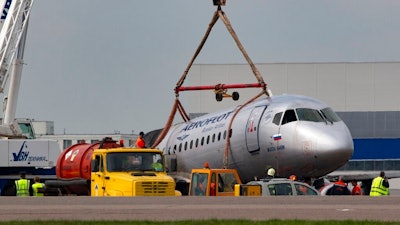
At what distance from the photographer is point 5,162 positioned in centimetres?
4956

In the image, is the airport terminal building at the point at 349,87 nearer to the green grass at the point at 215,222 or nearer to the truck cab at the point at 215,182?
the truck cab at the point at 215,182

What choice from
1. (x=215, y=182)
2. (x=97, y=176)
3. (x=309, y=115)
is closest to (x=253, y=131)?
(x=309, y=115)

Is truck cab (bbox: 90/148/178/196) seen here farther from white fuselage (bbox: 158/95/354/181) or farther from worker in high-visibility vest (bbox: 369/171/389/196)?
worker in high-visibility vest (bbox: 369/171/389/196)

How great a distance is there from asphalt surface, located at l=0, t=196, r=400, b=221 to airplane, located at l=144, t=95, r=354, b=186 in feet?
25.3

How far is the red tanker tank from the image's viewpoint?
39219mm

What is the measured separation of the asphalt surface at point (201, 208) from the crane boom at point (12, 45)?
33.2 m

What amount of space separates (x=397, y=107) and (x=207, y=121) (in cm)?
4768

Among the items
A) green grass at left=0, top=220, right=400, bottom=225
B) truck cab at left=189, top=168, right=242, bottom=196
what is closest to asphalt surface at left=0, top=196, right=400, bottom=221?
green grass at left=0, top=220, right=400, bottom=225

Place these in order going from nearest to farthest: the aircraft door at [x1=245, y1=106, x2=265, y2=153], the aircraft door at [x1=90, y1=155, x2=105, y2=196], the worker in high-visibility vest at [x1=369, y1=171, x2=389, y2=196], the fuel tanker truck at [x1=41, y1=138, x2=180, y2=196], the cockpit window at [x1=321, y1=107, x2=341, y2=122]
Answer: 1. the fuel tanker truck at [x1=41, y1=138, x2=180, y2=196]
2. the aircraft door at [x1=90, y1=155, x2=105, y2=196]
3. the cockpit window at [x1=321, y1=107, x2=341, y2=122]
4. the aircraft door at [x1=245, y1=106, x2=265, y2=153]
5. the worker in high-visibility vest at [x1=369, y1=171, x2=389, y2=196]

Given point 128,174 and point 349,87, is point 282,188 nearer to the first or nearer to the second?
point 128,174

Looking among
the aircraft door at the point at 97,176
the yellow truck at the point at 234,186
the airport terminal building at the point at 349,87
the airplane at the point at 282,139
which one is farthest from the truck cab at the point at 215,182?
the airport terminal building at the point at 349,87

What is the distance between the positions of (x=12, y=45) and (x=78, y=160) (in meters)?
21.0

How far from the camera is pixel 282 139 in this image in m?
33.9

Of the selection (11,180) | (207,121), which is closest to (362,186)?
(207,121)
